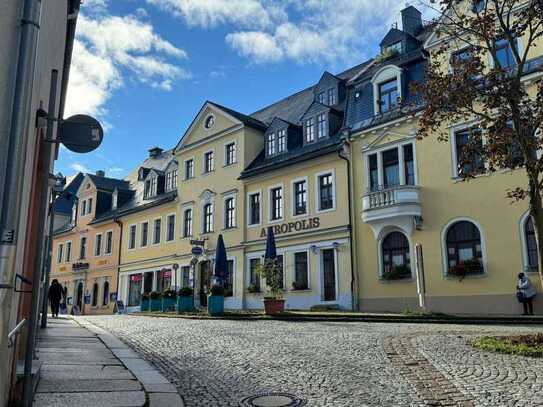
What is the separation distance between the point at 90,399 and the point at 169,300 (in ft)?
70.5

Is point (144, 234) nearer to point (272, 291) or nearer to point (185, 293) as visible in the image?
point (185, 293)

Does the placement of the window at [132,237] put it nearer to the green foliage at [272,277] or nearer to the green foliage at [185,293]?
the green foliage at [185,293]

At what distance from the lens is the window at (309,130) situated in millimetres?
27500

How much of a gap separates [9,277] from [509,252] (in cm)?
1824

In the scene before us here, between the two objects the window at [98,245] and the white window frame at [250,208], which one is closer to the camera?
the white window frame at [250,208]

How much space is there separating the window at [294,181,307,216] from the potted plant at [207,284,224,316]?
21.8 feet

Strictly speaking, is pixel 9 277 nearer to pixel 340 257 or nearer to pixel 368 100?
pixel 340 257

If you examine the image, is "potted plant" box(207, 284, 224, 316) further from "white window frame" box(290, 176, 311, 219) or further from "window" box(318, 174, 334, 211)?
"window" box(318, 174, 334, 211)

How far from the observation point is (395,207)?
21.5 metres

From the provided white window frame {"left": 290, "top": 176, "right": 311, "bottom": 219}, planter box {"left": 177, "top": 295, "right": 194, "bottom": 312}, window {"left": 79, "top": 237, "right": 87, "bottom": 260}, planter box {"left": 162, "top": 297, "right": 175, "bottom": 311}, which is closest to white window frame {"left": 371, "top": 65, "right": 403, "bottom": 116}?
white window frame {"left": 290, "top": 176, "right": 311, "bottom": 219}

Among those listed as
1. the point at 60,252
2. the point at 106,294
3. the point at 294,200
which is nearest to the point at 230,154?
the point at 294,200

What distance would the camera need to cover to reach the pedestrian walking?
1733 cm

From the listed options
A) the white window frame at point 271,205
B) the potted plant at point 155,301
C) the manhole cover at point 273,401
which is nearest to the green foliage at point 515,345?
the manhole cover at point 273,401

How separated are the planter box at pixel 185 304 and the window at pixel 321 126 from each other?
10248 mm
